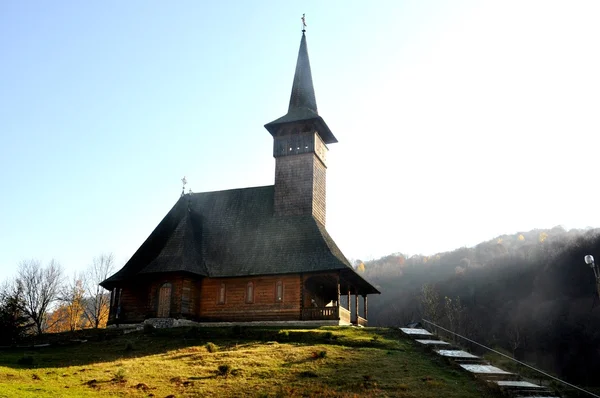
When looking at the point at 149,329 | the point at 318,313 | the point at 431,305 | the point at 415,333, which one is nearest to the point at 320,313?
the point at 318,313

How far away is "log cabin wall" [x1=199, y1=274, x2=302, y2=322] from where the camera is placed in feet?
104

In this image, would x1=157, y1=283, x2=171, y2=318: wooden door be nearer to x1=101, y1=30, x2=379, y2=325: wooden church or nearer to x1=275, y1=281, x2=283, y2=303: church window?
x1=101, y1=30, x2=379, y2=325: wooden church

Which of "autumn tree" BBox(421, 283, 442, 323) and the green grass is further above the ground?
"autumn tree" BBox(421, 283, 442, 323)

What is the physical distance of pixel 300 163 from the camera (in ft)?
119

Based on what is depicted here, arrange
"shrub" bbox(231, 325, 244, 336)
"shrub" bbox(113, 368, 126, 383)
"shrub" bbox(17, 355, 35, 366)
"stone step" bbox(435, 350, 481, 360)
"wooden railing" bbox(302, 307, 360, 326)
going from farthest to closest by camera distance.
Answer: "wooden railing" bbox(302, 307, 360, 326), "shrub" bbox(231, 325, 244, 336), "stone step" bbox(435, 350, 481, 360), "shrub" bbox(17, 355, 35, 366), "shrub" bbox(113, 368, 126, 383)

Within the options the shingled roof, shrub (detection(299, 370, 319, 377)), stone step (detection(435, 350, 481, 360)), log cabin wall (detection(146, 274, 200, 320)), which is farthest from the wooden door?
stone step (detection(435, 350, 481, 360))

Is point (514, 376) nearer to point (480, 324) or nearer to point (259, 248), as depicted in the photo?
point (259, 248)

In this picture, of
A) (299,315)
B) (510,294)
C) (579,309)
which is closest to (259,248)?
(299,315)

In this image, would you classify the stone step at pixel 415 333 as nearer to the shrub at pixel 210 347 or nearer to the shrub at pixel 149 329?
the shrub at pixel 210 347

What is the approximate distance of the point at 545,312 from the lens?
2640 inches

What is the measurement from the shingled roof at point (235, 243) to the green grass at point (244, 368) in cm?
598

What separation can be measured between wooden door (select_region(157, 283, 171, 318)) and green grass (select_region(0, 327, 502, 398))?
17.0 feet

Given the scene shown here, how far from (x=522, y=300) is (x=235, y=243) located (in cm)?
5562

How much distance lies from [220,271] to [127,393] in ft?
58.5
